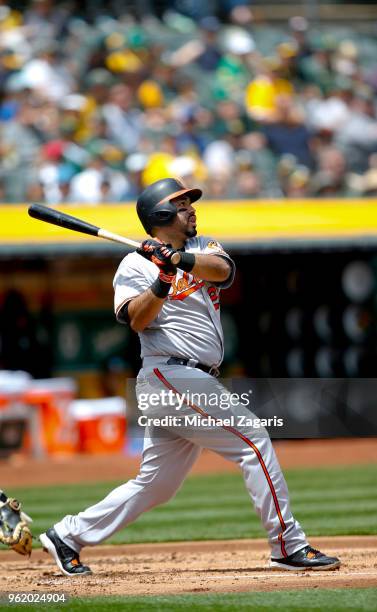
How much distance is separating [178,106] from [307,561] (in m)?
9.56

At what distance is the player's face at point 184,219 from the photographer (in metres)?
5.27

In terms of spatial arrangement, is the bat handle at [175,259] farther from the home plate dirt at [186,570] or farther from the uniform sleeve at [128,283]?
the home plate dirt at [186,570]

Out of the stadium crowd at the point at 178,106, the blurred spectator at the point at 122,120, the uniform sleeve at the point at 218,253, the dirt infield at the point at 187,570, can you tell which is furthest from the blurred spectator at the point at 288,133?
the uniform sleeve at the point at 218,253

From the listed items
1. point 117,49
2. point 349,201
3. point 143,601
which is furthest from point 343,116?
point 143,601

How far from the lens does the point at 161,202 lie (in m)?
5.23

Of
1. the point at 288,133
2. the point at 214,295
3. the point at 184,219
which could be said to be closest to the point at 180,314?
the point at 214,295

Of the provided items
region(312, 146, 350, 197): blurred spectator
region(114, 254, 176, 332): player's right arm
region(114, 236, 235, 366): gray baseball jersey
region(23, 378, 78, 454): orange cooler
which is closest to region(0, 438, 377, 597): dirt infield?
region(114, 236, 235, 366): gray baseball jersey

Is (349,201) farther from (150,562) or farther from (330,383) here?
(150,562)

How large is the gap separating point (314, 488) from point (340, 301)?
471 cm

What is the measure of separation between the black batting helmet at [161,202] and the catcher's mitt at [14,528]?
55.4 inches

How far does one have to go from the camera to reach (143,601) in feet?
15.0

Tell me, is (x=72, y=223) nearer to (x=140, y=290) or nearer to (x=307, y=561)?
(x=140, y=290)

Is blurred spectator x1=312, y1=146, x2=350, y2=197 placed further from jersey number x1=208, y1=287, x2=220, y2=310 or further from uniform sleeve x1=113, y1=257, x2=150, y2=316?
uniform sleeve x1=113, y1=257, x2=150, y2=316

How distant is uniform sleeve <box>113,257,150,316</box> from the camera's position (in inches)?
202
